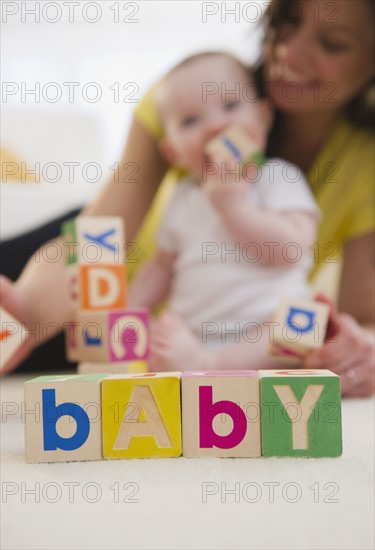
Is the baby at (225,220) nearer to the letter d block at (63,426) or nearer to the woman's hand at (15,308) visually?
the woman's hand at (15,308)

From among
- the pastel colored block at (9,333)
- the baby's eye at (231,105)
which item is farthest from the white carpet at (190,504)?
the baby's eye at (231,105)

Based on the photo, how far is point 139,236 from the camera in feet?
4.45

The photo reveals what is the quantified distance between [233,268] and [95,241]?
257mm

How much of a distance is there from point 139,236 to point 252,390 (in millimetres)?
854

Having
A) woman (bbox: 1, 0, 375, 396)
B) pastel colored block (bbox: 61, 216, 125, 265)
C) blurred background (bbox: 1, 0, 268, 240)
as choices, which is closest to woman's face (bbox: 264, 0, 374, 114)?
woman (bbox: 1, 0, 375, 396)

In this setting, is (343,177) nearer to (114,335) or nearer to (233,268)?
(233,268)

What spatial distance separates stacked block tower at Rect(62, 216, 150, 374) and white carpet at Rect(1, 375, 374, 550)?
318mm

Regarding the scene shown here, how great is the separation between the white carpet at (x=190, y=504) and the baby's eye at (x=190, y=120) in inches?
27.1

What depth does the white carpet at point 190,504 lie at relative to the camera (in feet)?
1.27

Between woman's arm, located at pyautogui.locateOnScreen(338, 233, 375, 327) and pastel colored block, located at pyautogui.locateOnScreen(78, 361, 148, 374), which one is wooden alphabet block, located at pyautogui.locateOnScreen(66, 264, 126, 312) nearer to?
pastel colored block, located at pyautogui.locateOnScreen(78, 361, 148, 374)

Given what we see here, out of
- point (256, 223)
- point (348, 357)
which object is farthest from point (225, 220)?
point (348, 357)

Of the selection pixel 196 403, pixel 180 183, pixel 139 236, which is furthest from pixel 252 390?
pixel 139 236

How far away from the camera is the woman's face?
1010 millimetres

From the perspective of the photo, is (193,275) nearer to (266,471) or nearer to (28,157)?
(266,471)
